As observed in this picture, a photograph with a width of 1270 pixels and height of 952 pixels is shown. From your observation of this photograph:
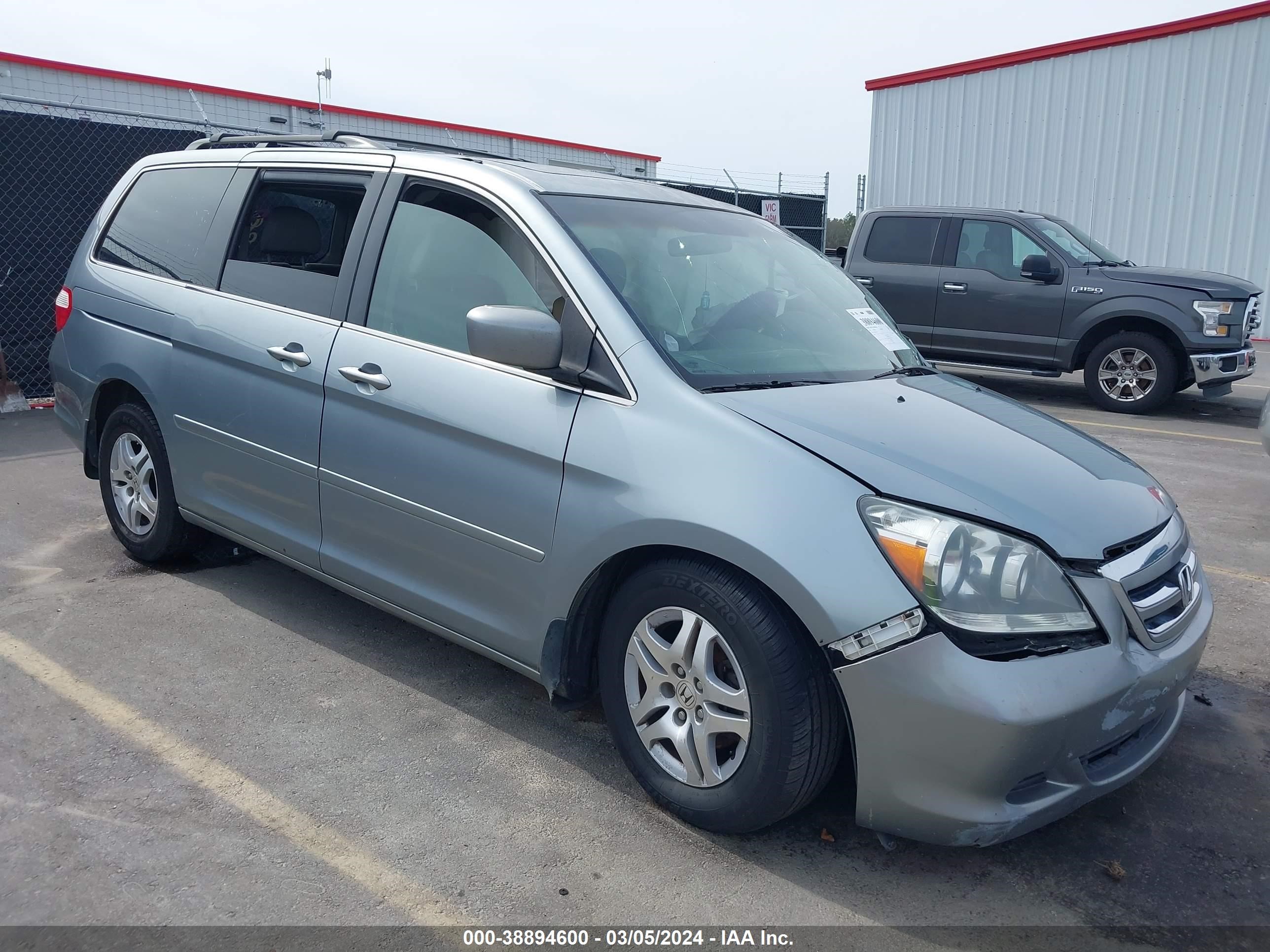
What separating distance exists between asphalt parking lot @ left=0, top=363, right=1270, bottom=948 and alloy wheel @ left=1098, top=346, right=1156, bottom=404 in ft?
20.8

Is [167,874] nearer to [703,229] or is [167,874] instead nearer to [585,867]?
[585,867]

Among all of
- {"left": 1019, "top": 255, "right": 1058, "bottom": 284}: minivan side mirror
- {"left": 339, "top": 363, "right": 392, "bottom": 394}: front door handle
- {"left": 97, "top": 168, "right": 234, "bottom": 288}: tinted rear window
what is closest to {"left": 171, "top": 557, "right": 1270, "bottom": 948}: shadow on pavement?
{"left": 339, "top": 363, "right": 392, "bottom": 394}: front door handle

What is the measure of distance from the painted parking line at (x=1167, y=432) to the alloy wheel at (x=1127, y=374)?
33.4 inches

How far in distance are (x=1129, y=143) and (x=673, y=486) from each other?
17855 mm

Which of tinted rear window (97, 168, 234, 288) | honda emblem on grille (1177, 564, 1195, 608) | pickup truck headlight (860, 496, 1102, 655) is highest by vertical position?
tinted rear window (97, 168, 234, 288)

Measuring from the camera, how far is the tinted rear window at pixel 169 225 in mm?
4230

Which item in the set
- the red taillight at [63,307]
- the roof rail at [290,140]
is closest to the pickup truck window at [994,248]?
the roof rail at [290,140]

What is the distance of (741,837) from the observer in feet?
9.01

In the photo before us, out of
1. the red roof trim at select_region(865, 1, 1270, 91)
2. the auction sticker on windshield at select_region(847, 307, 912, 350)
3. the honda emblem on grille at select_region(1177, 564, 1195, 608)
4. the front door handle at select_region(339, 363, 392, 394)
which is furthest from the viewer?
the red roof trim at select_region(865, 1, 1270, 91)

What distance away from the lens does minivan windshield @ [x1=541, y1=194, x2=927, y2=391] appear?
120 inches

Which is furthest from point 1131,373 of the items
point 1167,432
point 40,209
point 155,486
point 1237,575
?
point 40,209

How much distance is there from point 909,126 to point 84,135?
15.5 m

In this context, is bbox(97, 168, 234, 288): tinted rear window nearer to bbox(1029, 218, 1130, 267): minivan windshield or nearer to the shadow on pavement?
the shadow on pavement

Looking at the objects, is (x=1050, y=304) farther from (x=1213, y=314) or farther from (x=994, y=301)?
(x=1213, y=314)
